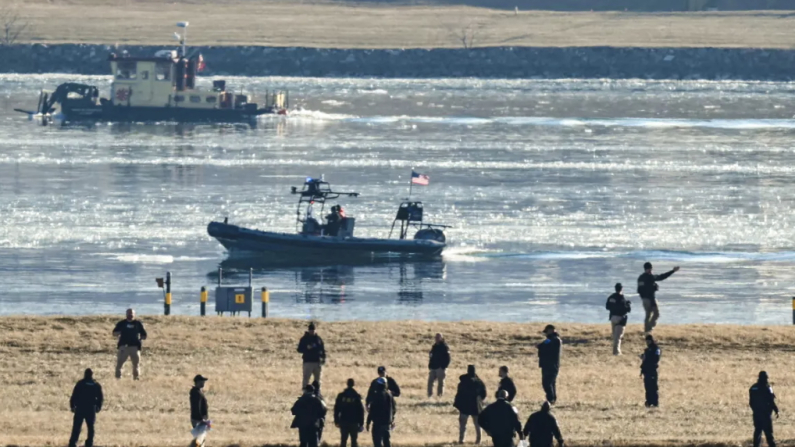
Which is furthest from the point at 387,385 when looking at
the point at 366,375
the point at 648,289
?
the point at 648,289

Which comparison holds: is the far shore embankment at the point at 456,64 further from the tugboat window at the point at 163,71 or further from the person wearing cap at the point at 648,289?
the person wearing cap at the point at 648,289

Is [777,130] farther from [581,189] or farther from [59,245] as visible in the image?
[59,245]

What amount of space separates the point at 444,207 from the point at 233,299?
32.5 meters

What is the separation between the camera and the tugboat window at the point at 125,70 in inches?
4695

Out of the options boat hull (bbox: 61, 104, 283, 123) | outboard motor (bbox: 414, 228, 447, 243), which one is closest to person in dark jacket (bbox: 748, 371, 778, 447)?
outboard motor (bbox: 414, 228, 447, 243)

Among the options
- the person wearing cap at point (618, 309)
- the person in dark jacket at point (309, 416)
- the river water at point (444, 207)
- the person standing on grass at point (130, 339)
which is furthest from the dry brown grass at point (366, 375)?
the river water at point (444, 207)

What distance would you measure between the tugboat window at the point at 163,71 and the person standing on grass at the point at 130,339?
→ 92.5m

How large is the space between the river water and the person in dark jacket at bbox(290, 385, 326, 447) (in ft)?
59.8

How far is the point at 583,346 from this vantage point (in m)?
32.7

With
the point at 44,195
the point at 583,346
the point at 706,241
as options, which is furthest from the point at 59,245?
the point at 583,346

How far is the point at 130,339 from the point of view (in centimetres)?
2816

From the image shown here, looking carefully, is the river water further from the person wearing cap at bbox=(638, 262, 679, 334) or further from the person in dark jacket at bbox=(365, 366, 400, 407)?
the person in dark jacket at bbox=(365, 366, 400, 407)

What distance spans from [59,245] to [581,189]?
1208 inches

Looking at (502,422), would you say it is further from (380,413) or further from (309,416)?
(309,416)
